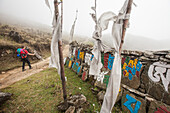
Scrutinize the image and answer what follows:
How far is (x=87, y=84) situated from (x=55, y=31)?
4001 mm

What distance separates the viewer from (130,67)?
3.10 meters

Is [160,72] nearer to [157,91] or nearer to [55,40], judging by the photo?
[157,91]

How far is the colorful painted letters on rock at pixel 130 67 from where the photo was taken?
286 centimetres

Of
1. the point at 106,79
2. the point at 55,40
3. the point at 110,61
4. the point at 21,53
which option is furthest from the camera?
the point at 21,53

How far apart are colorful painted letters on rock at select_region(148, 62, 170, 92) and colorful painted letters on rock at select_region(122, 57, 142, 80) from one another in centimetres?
38

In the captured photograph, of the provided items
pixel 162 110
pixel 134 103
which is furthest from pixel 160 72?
pixel 134 103

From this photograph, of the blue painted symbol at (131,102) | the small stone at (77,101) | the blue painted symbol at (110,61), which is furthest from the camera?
the blue painted symbol at (110,61)

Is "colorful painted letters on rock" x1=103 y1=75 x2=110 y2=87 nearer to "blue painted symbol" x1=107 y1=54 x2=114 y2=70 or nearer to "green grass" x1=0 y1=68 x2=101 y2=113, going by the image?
"blue painted symbol" x1=107 y1=54 x2=114 y2=70

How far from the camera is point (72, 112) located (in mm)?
2658

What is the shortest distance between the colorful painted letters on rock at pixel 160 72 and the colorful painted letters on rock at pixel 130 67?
382mm

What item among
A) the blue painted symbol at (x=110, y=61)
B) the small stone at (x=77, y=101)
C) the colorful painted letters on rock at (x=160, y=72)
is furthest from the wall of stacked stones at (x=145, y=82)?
the small stone at (x=77, y=101)

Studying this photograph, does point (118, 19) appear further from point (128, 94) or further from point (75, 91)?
point (75, 91)

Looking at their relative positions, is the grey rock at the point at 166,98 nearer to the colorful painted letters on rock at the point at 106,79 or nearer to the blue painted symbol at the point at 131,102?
the blue painted symbol at the point at 131,102

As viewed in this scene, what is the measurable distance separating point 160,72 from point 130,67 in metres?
0.93
